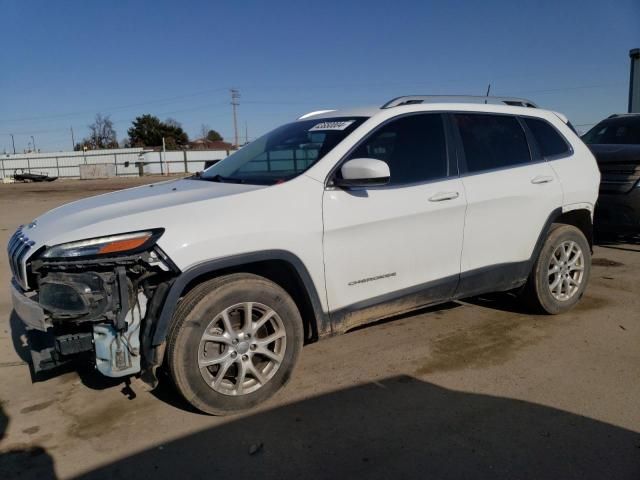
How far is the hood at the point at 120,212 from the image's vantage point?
281 cm

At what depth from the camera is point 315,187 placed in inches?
129

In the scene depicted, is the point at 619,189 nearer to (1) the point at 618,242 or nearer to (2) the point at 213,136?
(1) the point at 618,242

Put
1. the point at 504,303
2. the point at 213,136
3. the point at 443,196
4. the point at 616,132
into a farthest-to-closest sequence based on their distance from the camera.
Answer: the point at 213,136 < the point at 616,132 < the point at 504,303 < the point at 443,196

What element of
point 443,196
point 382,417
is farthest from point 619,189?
point 382,417

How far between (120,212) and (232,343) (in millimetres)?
1013

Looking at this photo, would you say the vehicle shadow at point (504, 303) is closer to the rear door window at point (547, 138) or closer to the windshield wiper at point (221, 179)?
the rear door window at point (547, 138)

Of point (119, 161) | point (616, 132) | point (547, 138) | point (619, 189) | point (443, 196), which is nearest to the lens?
point (443, 196)

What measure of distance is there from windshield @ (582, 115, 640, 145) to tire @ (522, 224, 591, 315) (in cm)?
441

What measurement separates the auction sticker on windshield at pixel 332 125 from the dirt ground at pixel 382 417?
173cm

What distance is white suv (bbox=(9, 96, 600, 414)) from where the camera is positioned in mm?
2814

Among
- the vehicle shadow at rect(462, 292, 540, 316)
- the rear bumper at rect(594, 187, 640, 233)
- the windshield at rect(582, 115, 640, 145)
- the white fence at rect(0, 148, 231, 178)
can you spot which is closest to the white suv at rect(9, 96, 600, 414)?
the vehicle shadow at rect(462, 292, 540, 316)

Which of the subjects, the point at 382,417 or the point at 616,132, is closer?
the point at 382,417

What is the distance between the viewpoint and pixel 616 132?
27.8 ft

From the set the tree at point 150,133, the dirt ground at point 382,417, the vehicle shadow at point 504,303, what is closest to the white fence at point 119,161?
the tree at point 150,133
